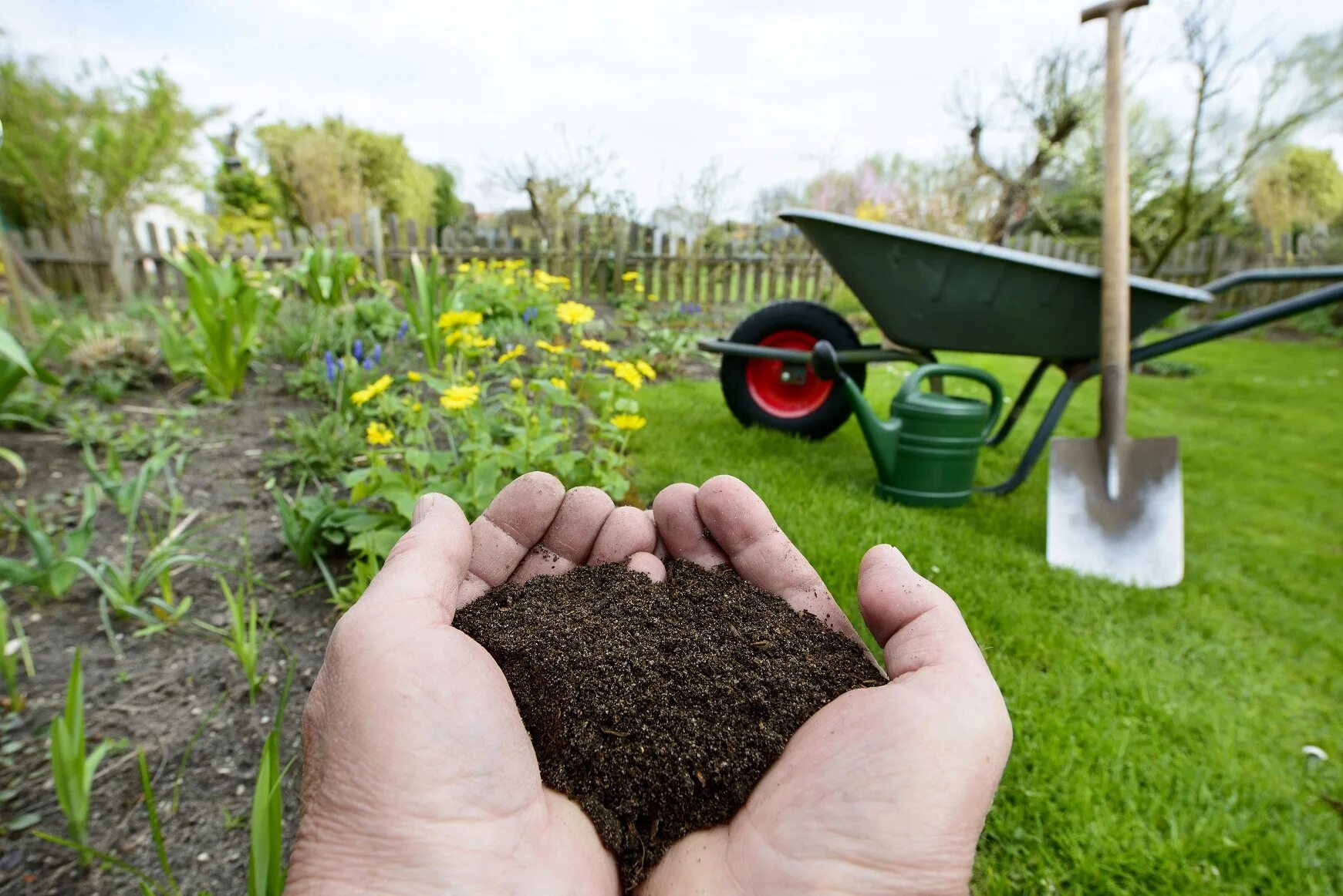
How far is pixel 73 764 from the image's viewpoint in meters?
0.94

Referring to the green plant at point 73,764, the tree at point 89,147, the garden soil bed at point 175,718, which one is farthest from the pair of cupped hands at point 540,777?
the tree at point 89,147

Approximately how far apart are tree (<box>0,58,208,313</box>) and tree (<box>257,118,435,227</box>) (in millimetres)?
2846

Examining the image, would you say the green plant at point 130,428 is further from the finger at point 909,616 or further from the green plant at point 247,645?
the finger at point 909,616

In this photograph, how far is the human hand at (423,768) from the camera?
0.56 m

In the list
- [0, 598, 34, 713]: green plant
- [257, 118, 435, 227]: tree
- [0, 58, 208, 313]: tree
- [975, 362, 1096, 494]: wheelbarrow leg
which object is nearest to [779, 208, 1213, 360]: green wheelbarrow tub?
[975, 362, 1096, 494]: wheelbarrow leg

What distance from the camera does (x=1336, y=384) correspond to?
15.5 ft

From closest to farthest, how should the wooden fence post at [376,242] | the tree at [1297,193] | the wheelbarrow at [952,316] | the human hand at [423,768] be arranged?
the human hand at [423,768], the wheelbarrow at [952,316], the wooden fence post at [376,242], the tree at [1297,193]

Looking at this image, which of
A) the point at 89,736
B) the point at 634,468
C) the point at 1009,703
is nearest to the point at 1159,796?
the point at 1009,703

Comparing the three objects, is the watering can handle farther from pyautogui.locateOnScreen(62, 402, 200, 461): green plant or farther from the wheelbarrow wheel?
pyautogui.locateOnScreen(62, 402, 200, 461): green plant

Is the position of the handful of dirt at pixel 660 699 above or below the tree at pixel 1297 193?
below

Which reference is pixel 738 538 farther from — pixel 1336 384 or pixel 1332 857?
pixel 1336 384

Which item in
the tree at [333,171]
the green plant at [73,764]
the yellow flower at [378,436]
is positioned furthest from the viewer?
the tree at [333,171]

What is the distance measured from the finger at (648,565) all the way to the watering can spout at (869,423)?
583mm

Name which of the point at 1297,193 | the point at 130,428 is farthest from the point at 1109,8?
the point at 1297,193
